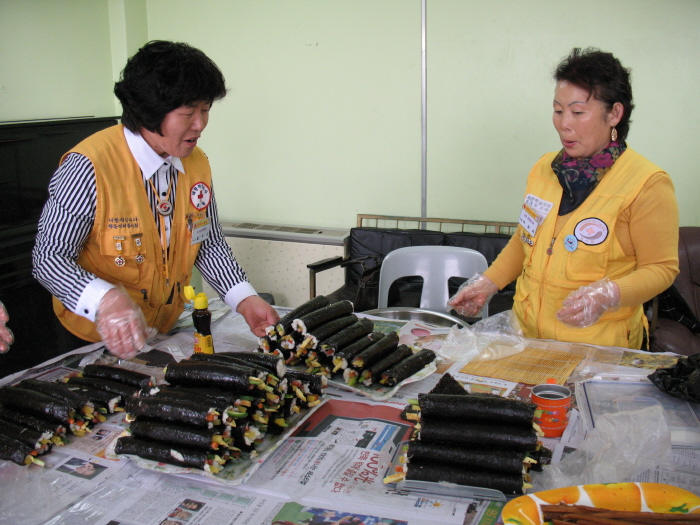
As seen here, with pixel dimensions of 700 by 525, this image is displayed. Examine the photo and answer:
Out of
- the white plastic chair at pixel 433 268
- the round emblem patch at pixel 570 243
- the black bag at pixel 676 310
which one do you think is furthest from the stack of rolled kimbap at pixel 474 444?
the black bag at pixel 676 310

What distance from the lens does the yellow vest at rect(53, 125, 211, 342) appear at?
207 cm

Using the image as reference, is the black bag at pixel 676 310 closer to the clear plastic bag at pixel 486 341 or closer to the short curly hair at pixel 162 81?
the clear plastic bag at pixel 486 341

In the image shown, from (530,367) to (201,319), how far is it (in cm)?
112

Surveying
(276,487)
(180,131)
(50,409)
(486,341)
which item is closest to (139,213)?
(180,131)

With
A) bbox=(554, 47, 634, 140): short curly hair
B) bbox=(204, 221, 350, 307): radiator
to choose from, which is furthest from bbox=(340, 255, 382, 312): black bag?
bbox=(554, 47, 634, 140): short curly hair

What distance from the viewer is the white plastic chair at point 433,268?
3244mm

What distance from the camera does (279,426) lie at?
1575mm

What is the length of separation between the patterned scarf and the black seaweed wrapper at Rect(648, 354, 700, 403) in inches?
29.0

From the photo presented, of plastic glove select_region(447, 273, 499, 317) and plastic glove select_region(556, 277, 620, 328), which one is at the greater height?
plastic glove select_region(556, 277, 620, 328)

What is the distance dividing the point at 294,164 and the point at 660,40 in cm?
278

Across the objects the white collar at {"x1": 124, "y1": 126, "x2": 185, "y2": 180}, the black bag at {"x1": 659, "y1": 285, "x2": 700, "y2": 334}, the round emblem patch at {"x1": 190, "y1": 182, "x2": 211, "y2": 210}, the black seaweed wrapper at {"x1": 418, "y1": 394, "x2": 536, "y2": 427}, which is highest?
the white collar at {"x1": 124, "y1": 126, "x2": 185, "y2": 180}

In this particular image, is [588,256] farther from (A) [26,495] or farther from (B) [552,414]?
(A) [26,495]

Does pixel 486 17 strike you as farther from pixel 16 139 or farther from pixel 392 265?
pixel 16 139

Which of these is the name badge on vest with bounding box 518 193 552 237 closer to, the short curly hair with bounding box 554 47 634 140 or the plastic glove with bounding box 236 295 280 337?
the short curly hair with bounding box 554 47 634 140
